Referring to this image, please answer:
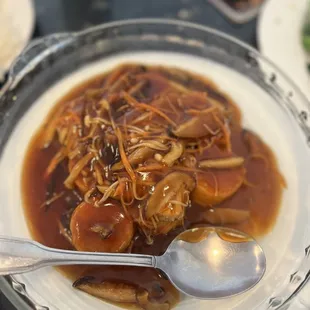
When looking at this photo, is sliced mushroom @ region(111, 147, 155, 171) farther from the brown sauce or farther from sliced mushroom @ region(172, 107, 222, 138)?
sliced mushroom @ region(172, 107, 222, 138)

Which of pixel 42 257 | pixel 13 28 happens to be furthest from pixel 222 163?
pixel 13 28

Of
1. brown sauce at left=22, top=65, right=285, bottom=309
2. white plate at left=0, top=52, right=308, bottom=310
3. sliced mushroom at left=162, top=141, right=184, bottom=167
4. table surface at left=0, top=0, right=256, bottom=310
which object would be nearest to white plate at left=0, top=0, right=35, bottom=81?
table surface at left=0, top=0, right=256, bottom=310

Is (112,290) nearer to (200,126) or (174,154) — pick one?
(174,154)

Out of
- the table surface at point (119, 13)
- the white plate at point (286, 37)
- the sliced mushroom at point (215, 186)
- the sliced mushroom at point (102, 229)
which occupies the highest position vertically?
the table surface at point (119, 13)

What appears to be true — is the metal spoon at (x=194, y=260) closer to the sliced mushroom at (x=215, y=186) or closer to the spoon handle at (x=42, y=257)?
the spoon handle at (x=42, y=257)

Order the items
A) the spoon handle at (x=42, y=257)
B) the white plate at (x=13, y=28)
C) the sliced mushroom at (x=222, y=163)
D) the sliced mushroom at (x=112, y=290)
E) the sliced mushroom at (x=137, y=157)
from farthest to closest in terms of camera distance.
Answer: the white plate at (x=13, y=28), the sliced mushroom at (x=222, y=163), the sliced mushroom at (x=137, y=157), the sliced mushroom at (x=112, y=290), the spoon handle at (x=42, y=257)

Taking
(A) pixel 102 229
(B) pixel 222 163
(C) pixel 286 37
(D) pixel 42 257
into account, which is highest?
(C) pixel 286 37

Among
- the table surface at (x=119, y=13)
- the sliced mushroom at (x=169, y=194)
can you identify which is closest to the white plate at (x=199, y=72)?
the sliced mushroom at (x=169, y=194)
